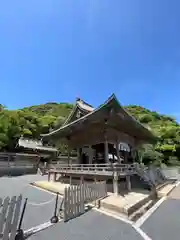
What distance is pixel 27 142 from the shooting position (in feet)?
96.1

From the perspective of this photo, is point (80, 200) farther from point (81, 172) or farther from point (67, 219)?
point (81, 172)

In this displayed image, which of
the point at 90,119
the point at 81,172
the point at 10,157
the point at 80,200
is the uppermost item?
the point at 90,119

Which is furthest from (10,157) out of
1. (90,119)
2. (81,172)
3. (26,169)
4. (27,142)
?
(90,119)

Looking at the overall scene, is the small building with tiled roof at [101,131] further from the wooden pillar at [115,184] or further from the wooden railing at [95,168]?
the wooden pillar at [115,184]

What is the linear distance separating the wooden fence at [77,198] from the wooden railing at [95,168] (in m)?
2.70

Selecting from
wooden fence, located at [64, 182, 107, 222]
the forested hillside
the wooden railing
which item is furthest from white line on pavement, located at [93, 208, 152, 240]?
the forested hillside

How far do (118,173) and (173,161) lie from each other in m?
28.4

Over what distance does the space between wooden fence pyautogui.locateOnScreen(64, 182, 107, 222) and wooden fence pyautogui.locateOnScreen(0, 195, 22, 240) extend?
194 centimetres

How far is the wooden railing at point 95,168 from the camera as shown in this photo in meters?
11.0

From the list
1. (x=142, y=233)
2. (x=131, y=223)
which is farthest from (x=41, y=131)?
(x=142, y=233)

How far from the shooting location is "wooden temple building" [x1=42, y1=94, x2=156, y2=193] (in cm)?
1129

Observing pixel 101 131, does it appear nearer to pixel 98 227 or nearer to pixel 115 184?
pixel 115 184

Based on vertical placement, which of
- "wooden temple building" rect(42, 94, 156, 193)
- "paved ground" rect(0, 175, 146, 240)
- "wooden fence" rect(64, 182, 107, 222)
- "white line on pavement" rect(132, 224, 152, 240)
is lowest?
"white line on pavement" rect(132, 224, 152, 240)

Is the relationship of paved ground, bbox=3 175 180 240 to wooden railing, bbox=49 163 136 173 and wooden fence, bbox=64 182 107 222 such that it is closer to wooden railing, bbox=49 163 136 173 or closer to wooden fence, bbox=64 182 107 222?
wooden fence, bbox=64 182 107 222
